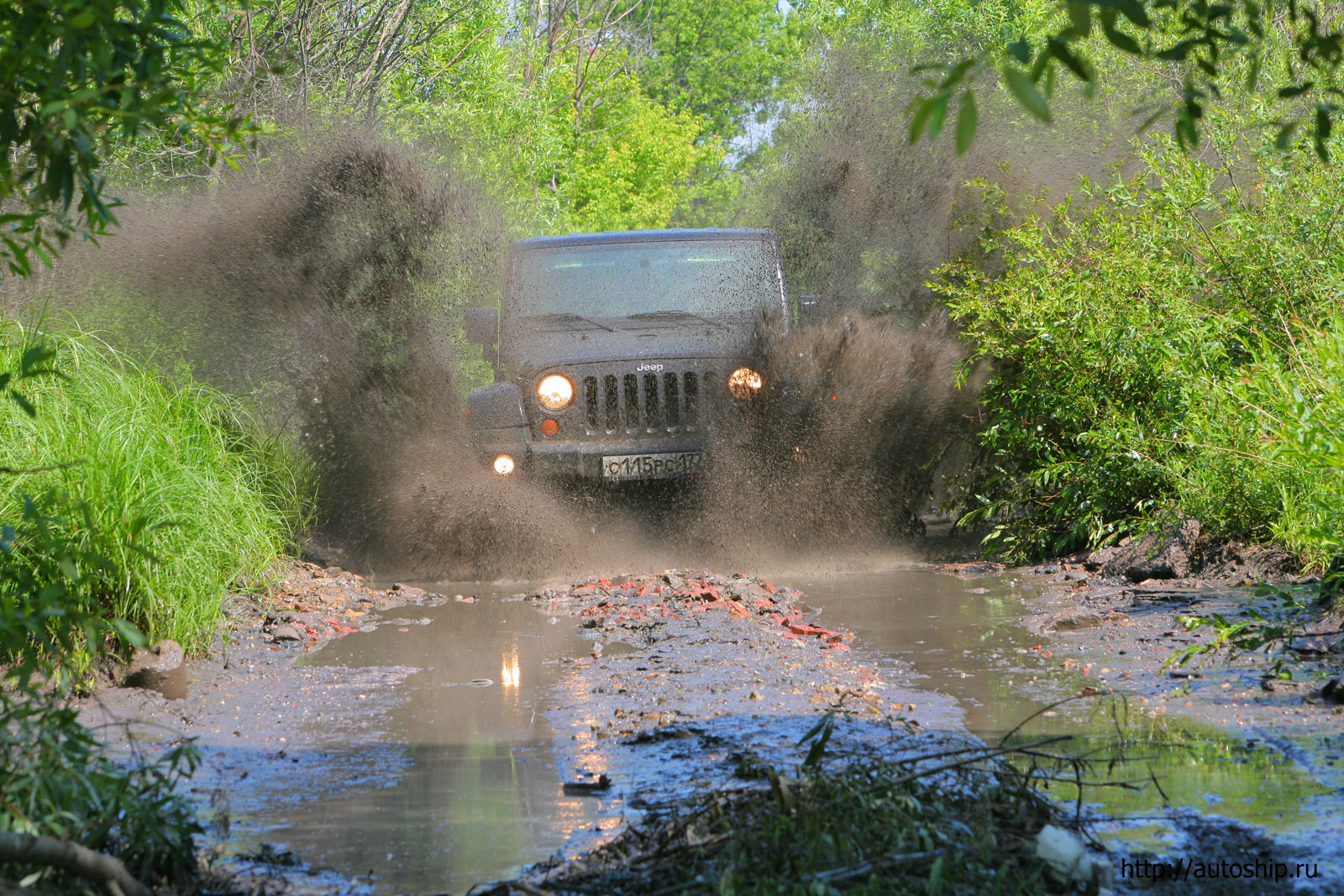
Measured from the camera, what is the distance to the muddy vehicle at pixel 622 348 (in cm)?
719

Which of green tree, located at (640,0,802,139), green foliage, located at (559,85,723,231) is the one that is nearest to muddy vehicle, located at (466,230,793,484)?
green foliage, located at (559,85,723,231)

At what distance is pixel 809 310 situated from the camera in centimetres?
808

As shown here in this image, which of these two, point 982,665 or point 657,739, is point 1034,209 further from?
point 657,739

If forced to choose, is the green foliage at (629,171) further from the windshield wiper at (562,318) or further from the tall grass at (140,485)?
the tall grass at (140,485)

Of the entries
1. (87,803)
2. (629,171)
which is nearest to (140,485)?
(87,803)

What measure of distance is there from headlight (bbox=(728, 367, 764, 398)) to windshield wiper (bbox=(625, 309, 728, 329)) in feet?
2.10

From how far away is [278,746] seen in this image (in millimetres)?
3742

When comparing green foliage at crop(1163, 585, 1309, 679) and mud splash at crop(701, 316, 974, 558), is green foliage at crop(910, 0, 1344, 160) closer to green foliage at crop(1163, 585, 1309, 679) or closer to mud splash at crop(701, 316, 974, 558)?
green foliage at crop(1163, 585, 1309, 679)

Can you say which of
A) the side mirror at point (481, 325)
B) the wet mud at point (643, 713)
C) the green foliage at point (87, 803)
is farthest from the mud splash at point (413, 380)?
the green foliage at point (87, 803)

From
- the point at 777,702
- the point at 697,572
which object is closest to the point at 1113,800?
the point at 777,702

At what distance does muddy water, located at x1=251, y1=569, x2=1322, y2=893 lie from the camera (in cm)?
288

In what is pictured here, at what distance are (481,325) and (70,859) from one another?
5.99 metres

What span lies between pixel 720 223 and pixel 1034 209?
30.3 metres

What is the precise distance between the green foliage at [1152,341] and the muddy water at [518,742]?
1.27 metres
